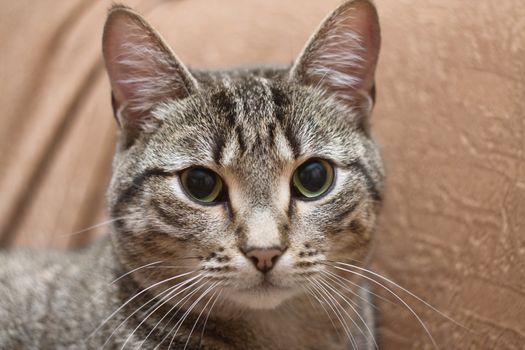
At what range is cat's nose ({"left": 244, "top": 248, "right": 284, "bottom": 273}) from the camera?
103cm

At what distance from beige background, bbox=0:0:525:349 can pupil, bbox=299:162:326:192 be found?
13.2 inches

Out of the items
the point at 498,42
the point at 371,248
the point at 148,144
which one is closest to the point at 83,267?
the point at 148,144

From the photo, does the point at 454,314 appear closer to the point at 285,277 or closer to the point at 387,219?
the point at 387,219

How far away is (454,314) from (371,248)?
240 mm

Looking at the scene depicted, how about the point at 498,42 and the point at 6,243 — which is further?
the point at 6,243

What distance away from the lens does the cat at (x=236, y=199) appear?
3.60ft

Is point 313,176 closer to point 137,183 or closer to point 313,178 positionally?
point 313,178

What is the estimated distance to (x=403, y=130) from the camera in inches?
57.7

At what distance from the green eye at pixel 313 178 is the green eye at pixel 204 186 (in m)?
0.14

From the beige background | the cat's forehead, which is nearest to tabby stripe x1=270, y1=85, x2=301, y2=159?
the cat's forehead

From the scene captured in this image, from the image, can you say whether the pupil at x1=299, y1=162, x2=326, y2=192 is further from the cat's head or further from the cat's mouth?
the cat's mouth

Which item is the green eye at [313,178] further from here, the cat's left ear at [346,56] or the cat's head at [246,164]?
the cat's left ear at [346,56]

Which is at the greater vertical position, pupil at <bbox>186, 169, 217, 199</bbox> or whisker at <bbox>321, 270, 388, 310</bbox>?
pupil at <bbox>186, 169, 217, 199</bbox>

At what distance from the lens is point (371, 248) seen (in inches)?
50.4
